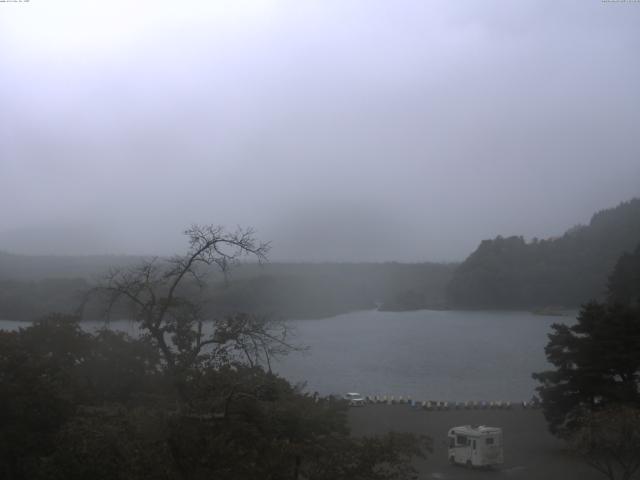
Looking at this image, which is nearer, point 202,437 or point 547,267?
point 202,437

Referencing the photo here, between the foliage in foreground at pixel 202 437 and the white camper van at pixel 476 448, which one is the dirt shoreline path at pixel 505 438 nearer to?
the white camper van at pixel 476 448

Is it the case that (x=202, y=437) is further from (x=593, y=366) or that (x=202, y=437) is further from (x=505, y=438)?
(x=505, y=438)

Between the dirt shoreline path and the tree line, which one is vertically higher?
the tree line

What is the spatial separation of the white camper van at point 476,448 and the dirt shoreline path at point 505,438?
0.15 metres

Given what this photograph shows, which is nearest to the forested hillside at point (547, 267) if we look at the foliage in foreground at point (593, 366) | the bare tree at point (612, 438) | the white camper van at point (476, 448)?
the foliage in foreground at point (593, 366)

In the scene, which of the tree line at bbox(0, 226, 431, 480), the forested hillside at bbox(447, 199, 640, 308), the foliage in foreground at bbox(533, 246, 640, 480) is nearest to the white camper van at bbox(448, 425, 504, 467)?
the foliage in foreground at bbox(533, 246, 640, 480)

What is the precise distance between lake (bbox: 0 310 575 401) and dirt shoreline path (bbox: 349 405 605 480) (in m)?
2.53

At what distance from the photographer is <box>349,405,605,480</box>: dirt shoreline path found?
12312 mm

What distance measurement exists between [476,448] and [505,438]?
331 cm

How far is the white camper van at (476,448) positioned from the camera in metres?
12.7

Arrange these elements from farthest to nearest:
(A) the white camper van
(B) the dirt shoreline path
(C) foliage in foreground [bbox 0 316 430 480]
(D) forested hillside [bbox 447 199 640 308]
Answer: (D) forested hillside [bbox 447 199 640 308] → (A) the white camper van → (B) the dirt shoreline path → (C) foliage in foreground [bbox 0 316 430 480]

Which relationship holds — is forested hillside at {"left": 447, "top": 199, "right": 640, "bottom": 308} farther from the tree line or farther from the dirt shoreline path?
the tree line

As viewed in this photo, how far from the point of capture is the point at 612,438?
31.4ft

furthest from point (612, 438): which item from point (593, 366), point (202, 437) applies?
point (202, 437)
